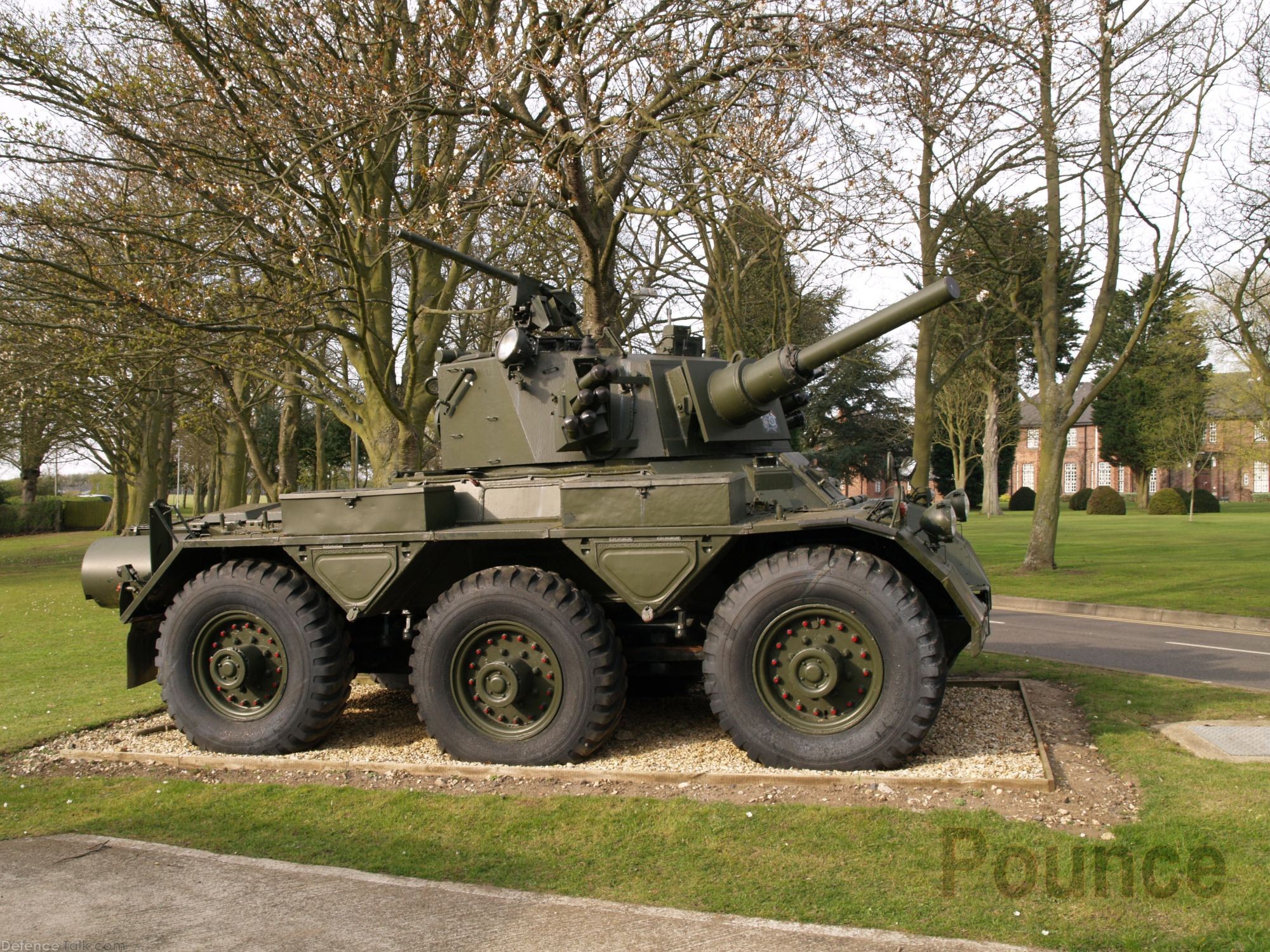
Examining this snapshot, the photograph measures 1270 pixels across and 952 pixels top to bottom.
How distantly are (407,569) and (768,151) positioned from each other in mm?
6269

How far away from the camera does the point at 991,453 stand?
4984 cm

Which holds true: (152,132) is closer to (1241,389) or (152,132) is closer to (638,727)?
(638,727)

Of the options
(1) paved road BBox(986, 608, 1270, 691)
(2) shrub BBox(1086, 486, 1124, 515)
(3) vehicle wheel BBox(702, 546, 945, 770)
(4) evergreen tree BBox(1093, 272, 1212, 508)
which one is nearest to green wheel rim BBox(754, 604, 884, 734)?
(3) vehicle wheel BBox(702, 546, 945, 770)

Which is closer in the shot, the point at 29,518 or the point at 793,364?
the point at 793,364

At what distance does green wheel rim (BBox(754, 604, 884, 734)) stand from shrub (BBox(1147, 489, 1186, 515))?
49.3 m

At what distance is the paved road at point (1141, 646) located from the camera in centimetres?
1025

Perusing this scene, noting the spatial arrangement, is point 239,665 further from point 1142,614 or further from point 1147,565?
point 1147,565

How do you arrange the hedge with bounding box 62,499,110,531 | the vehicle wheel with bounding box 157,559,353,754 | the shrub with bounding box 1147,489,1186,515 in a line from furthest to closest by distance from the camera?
Answer: the hedge with bounding box 62,499,110,531, the shrub with bounding box 1147,489,1186,515, the vehicle wheel with bounding box 157,559,353,754

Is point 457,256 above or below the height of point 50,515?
above

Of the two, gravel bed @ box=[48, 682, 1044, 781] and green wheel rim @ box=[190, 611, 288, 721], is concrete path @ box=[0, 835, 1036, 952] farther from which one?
green wheel rim @ box=[190, 611, 288, 721]

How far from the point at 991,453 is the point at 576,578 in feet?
149

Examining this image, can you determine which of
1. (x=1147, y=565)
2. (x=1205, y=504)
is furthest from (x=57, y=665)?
(x=1205, y=504)

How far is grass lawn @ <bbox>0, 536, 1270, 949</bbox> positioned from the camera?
443cm

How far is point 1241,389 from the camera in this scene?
156 ft
